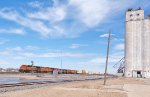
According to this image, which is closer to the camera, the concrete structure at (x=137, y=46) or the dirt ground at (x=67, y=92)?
the dirt ground at (x=67, y=92)

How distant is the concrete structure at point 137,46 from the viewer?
373 feet

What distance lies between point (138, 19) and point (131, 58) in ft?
54.7

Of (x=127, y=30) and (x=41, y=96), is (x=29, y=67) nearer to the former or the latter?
(x=127, y=30)

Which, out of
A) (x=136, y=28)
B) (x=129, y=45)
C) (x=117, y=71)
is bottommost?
(x=117, y=71)

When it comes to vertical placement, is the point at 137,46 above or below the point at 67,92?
above

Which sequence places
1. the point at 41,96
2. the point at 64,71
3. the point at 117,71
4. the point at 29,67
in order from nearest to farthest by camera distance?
the point at 41,96 → the point at 29,67 → the point at 64,71 → the point at 117,71

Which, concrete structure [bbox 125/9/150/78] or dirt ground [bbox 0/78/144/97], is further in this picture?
concrete structure [bbox 125/9/150/78]

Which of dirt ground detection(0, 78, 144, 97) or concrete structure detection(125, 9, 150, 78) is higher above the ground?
concrete structure detection(125, 9, 150, 78)

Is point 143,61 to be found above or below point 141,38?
below

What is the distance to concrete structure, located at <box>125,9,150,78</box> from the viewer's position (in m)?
114

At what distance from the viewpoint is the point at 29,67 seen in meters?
108

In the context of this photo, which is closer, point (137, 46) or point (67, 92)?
point (67, 92)

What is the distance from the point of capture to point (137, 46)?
4550 inches

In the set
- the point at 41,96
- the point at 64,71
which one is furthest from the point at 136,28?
the point at 41,96
